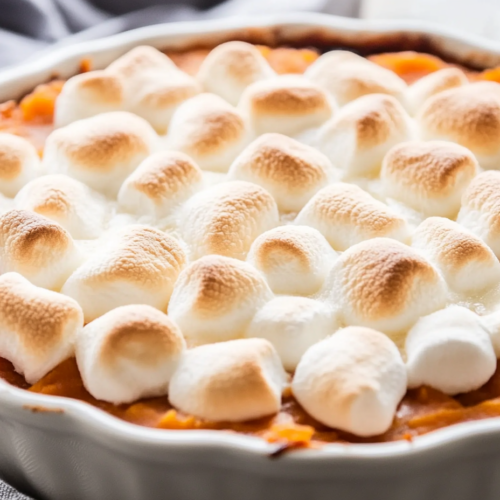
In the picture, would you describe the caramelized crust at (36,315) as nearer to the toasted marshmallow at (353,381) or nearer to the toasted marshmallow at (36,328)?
the toasted marshmallow at (36,328)

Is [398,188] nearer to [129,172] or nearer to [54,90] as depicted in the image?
[129,172]

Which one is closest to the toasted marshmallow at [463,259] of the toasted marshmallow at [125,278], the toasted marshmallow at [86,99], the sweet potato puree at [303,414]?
the sweet potato puree at [303,414]

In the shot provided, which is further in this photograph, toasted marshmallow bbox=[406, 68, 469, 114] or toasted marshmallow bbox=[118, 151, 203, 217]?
toasted marshmallow bbox=[406, 68, 469, 114]

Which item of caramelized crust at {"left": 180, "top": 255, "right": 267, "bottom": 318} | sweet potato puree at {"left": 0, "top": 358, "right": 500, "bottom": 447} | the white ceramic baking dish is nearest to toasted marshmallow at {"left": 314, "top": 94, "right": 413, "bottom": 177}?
caramelized crust at {"left": 180, "top": 255, "right": 267, "bottom": 318}

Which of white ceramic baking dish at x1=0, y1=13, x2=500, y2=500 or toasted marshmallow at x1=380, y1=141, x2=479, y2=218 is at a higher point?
toasted marshmallow at x1=380, y1=141, x2=479, y2=218

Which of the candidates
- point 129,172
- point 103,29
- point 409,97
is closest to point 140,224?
point 129,172

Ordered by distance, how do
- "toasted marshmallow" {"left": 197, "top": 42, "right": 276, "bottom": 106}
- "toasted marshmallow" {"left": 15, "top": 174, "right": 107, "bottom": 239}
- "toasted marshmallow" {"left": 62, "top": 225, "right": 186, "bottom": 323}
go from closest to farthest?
"toasted marshmallow" {"left": 62, "top": 225, "right": 186, "bottom": 323}, "toasted marshmallow" {"left": 15, "top": 174, "right": 107, "bottom": 239}, "toasted marshmallow" {"left": 197, "top": 42, "right": 276, "bottom": 106}

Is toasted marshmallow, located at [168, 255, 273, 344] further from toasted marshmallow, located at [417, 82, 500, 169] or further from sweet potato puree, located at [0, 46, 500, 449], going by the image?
toasted marshmallow, located at [417, 82, 500, 169]
